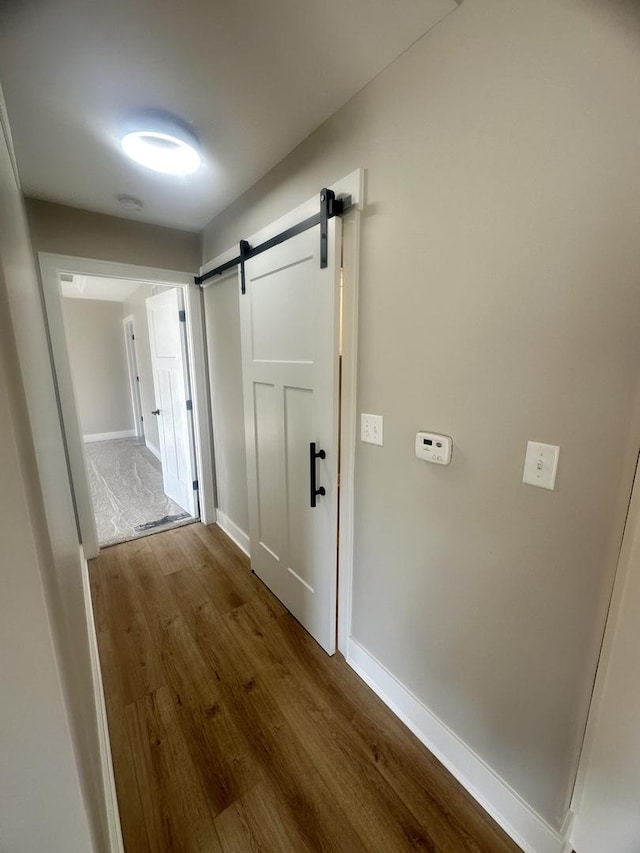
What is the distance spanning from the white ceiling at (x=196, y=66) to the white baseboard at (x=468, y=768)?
228cm

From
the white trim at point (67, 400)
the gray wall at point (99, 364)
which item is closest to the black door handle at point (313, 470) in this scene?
the white trim at point (67, 400)

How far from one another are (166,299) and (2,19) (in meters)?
2.01

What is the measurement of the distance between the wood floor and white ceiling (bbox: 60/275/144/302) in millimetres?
3798

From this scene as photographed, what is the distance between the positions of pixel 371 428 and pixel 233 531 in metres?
1.86

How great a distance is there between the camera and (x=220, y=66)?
3.60ft

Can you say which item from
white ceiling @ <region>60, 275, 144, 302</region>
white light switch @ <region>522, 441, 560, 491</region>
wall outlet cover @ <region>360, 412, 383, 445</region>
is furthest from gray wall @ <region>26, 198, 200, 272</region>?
white light switch @ <region>522, 441, 560, 491</region>

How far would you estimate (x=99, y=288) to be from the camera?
470 cm

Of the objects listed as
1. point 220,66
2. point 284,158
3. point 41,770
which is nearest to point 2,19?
point 220,66

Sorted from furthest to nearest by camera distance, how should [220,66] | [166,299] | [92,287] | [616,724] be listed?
1. [92,287]
2. [166,299]
3. [220,66]
4. [616,724]

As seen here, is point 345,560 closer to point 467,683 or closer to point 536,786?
point 467,683

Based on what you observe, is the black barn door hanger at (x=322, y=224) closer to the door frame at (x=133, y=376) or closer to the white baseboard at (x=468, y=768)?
the white baseboard at (x=468, y=768)

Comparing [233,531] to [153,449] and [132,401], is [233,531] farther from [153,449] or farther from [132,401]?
[132,401]

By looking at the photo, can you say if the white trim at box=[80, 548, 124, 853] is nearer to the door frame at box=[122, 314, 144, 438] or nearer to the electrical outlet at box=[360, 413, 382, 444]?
the electrical outlet at box=[360, 413, 382, 444]

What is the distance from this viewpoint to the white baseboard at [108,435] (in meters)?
5.70
